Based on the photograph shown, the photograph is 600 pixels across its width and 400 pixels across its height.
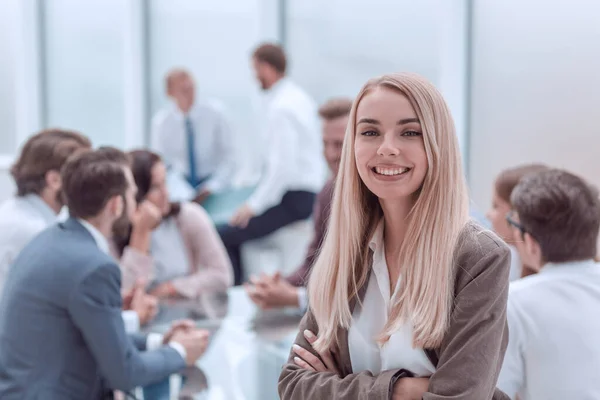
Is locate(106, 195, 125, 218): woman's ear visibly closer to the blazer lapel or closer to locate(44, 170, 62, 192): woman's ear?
locate(44, 170, 62, 192): woman's ear

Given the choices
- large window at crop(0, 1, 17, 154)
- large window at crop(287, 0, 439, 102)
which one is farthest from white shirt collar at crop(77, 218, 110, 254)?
large window at crop(0, 1, 17, 154)

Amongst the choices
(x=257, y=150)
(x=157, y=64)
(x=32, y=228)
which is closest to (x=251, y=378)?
(x=32, y=228)

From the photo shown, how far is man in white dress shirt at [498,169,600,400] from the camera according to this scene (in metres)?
2.01

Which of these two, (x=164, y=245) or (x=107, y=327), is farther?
(x=164, y=245)

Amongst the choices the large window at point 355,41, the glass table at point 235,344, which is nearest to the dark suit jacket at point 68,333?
the glass table at point 235,344

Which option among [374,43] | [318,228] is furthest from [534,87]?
[374,43]

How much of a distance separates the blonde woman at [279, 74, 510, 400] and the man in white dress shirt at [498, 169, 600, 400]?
295 mm

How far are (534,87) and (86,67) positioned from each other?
5.92 meters

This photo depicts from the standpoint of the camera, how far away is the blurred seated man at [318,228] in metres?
3.42

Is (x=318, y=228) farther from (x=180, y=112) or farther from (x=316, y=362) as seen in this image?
(x=180, y=112)

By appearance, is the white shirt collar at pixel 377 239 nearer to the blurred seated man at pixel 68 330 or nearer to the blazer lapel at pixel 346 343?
the blazer lapel at pixel 346 343

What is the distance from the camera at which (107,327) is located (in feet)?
8.01

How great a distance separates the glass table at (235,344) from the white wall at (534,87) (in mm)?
1444

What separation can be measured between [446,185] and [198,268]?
2618 millimetres
